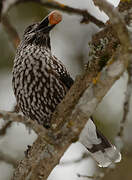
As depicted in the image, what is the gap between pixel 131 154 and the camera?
5.63 m

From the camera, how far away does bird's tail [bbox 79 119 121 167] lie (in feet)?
15.4

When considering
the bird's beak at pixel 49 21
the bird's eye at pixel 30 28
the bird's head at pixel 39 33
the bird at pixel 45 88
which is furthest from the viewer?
the bird's eye at pixel 30 28

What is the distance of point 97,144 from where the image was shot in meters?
4.81

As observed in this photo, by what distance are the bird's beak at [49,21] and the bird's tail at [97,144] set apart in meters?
1.09

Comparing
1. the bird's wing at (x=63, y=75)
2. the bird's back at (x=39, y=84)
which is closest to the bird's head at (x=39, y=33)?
the bird's back at (x=39, y=84)

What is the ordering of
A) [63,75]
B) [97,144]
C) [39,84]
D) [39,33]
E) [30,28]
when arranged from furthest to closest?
[30,28], [39,33], [97,144], [63,75], [39,84]

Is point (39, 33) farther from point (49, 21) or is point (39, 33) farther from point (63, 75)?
point (63, 75)

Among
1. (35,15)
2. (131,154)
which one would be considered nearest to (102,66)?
(131,154)

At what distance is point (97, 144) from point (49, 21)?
1.38 meters

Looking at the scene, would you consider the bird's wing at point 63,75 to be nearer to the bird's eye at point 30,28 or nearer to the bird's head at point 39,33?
the bird's head at point 39,33

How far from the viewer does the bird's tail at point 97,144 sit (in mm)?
4703

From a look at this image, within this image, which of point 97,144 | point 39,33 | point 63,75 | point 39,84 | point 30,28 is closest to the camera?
point 39,84

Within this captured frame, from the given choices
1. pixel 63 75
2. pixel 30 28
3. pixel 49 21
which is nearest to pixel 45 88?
pixel 63 75

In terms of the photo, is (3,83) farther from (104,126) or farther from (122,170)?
(122,170)
